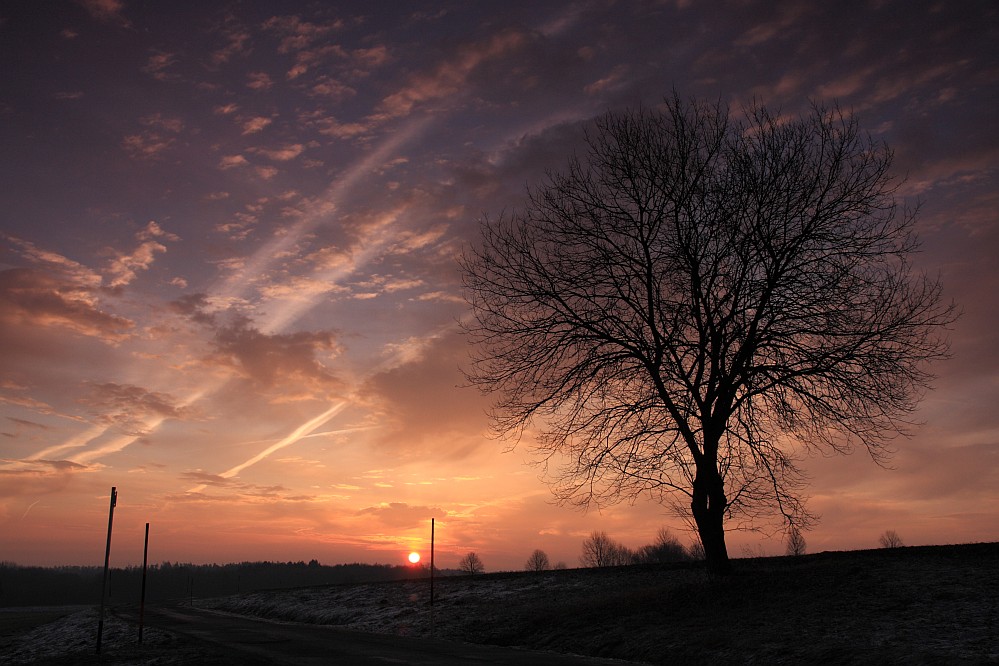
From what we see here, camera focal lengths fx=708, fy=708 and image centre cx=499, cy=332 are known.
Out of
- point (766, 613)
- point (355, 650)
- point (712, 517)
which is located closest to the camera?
point (766, 613)

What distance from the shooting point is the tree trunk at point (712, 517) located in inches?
798

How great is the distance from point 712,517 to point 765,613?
412 centimetres

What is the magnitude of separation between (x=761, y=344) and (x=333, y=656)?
14402mm

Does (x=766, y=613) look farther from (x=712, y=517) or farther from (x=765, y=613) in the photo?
(x=712, y=517)

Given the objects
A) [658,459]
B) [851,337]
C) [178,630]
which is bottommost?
[178,630]

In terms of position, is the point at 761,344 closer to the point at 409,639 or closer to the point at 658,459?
the point at 658,459

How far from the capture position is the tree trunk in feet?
66.5

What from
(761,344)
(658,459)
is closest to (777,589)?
(658,459)

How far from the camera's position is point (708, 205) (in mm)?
21078

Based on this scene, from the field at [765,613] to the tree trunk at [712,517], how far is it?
2.19 ft

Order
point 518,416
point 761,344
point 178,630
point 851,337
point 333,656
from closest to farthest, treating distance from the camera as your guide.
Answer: point 333,656
point 851,337
point 761,344
point 518,416
point 178,630

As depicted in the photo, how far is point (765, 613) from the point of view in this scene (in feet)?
53.8

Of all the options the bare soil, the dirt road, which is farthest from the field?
the dirt road

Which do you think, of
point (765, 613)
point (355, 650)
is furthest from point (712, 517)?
point (355, 650)
